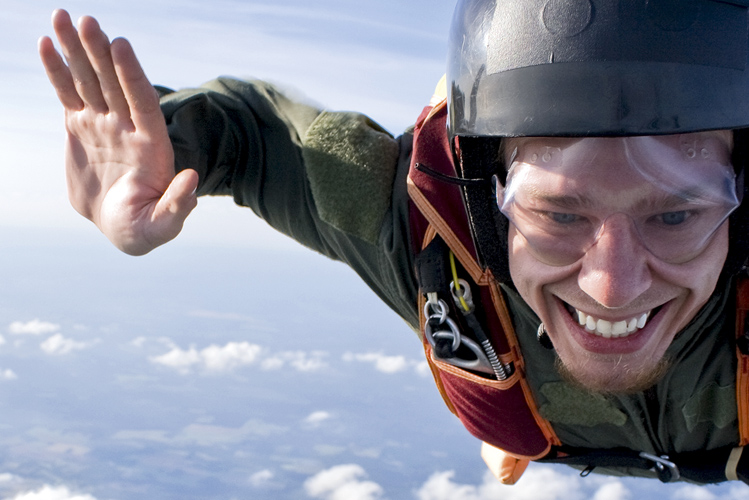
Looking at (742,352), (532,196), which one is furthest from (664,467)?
(532,196)

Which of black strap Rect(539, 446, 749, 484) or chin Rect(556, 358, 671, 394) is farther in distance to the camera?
black strap Rect(539, 446, 749, 484)

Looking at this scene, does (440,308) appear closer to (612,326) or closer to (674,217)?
(612,326)

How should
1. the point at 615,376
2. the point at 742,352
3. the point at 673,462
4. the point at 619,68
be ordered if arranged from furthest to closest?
1. the point at 673,462
2. the point at 742,352
3. the point at 615,376
4. the point at 619,68

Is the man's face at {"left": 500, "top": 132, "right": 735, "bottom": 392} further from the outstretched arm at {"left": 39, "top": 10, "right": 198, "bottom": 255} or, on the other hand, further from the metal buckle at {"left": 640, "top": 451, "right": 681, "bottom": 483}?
the outstretched arm at {"left": 39, "top": 10, "right": 198, "bottom": 255}

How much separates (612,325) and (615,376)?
16 cm

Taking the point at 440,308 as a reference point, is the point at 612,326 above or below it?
below

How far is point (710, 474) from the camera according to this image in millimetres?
2664

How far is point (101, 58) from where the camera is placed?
A: 6.81 feet

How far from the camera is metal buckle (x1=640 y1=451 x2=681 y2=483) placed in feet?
8.71

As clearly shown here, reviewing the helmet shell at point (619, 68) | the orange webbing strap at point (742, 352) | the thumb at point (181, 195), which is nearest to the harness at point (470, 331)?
the orange webbing strap at point (742, 352)

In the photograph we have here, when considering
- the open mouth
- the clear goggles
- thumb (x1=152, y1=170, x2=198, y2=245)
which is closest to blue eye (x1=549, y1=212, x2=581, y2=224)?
the clear goggles

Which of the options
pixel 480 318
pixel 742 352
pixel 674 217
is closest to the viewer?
pixel 674 217

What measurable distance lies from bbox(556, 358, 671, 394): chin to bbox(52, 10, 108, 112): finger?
1417 mm

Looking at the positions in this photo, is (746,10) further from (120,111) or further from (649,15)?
(120,111)
